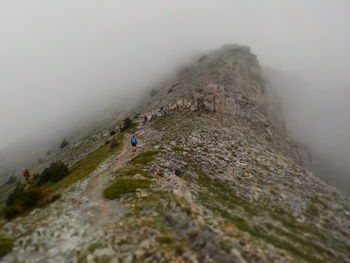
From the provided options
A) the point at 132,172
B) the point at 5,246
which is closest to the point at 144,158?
the point at 132,172

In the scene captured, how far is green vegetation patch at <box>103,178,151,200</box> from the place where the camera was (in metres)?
27.9

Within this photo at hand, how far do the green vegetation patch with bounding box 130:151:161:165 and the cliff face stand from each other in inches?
4.6

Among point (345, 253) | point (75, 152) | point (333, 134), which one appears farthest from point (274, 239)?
point (333, 134)

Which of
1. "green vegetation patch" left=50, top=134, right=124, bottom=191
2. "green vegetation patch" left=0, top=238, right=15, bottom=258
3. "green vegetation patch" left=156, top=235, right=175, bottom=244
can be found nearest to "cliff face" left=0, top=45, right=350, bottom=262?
"green vegetation patch" left=156, top=235, right=175, bottom=244

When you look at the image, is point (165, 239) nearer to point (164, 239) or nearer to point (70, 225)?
point (164, 239)

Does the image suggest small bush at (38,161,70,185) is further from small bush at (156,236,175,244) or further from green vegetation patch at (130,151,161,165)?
small bush at (156,236,175,244)

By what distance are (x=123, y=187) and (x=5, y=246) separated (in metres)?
10.5

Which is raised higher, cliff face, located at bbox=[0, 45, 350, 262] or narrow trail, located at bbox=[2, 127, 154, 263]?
narrow trail, located at bbox=[2, 127, 154, 263]

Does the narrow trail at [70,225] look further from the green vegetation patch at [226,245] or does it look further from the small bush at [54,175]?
the small bush at [54,175]

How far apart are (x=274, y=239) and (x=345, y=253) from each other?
615 centimetres

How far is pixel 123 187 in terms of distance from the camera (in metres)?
28.8

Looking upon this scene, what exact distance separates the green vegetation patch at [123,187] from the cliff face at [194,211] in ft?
1.18

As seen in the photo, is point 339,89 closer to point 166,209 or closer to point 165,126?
point 165,126

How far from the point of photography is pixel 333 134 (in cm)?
13138
